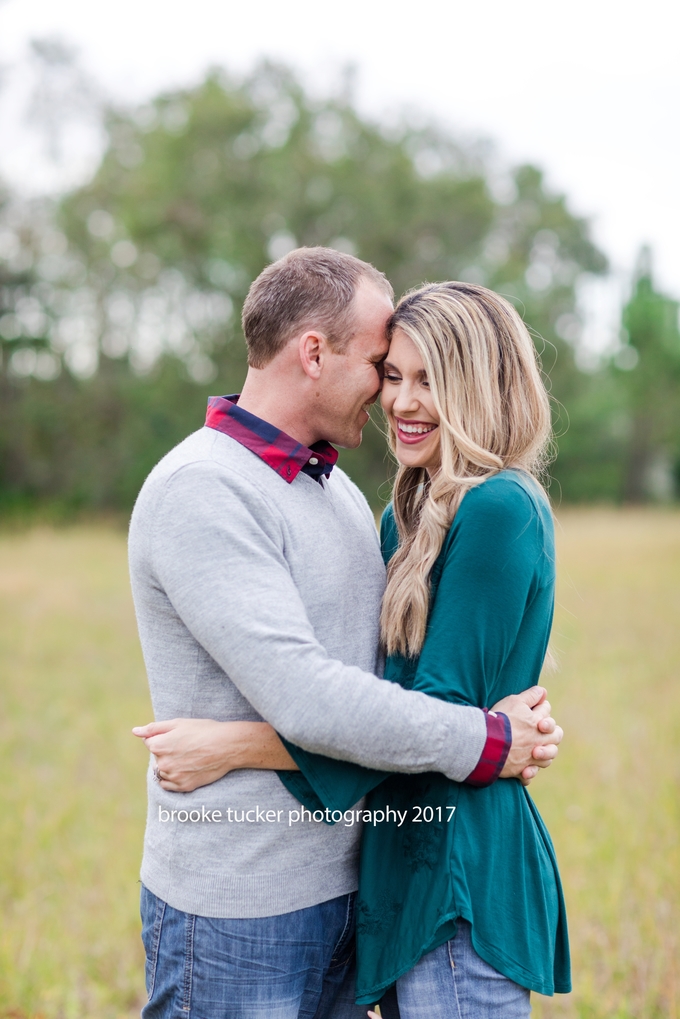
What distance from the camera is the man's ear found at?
1993 millimetres

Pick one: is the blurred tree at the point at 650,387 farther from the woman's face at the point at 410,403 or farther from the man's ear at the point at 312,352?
the man's ear at the point at 312,352

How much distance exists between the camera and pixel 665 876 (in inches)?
174

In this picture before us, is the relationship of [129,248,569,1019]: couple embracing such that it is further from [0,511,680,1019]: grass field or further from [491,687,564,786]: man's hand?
[0,511,680,1019]: grass field

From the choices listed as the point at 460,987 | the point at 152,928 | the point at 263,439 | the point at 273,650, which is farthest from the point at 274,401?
the point at 460,987

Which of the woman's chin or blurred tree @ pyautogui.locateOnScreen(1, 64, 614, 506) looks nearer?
the woman's chin

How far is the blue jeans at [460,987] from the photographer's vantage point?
1.76 metres

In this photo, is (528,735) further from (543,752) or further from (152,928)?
(152,928)

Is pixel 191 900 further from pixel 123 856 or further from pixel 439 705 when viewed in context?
pixel 123 856

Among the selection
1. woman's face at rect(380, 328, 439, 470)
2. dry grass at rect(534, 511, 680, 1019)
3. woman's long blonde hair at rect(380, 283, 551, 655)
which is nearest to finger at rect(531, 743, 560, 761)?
woman's long blonde hair at rect(380, 283, 551, 655)

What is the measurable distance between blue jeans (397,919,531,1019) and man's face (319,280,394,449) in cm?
112

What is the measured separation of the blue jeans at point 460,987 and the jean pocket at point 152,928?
548mm

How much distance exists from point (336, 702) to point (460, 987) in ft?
2.22

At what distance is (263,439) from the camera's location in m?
1.92

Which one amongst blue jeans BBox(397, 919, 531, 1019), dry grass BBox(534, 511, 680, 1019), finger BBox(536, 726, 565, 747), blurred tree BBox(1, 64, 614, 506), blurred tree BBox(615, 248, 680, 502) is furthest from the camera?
blurred tree BBox(615, 248, 680, 502)
